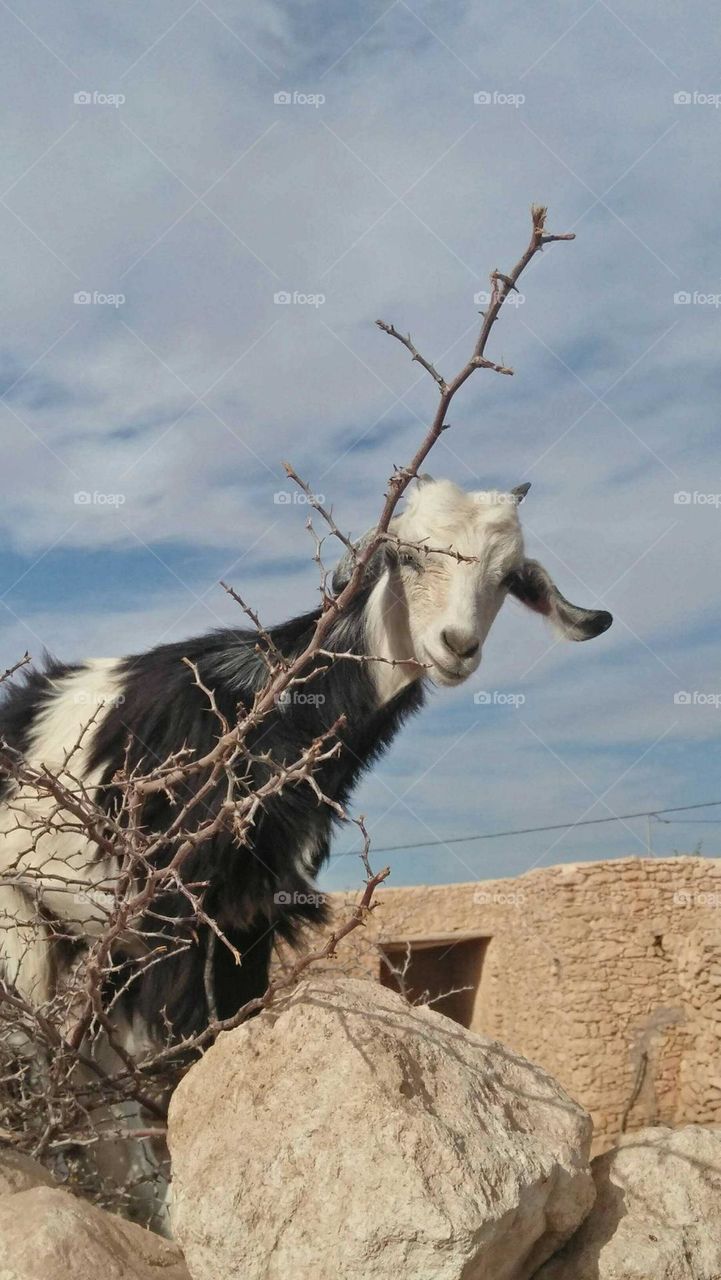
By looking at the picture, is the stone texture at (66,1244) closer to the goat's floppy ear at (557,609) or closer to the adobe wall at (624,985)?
the goat's floppy ear at (557,609)

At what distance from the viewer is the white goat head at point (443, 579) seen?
4.60 metres

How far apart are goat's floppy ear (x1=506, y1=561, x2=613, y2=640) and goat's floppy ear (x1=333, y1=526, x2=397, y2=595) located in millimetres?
804

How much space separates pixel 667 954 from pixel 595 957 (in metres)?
0.79

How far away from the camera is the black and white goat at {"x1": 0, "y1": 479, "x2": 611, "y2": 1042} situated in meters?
4.27

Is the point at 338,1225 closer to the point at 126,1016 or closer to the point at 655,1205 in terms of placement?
the point at 655,1205

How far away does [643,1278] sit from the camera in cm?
255

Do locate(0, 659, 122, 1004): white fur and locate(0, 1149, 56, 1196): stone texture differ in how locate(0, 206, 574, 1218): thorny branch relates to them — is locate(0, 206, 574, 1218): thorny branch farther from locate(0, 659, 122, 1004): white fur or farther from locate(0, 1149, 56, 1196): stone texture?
locate(0, 659, 122, 1004): white fur

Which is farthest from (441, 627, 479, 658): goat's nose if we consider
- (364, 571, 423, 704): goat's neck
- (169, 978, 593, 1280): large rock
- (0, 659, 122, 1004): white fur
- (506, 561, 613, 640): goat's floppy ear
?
(169, 978, 593, 1280): large rock

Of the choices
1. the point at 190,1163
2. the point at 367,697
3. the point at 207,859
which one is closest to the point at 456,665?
the point at 367,697

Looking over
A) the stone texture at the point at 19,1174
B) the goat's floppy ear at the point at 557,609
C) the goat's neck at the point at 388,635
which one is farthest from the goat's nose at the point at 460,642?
the stone texture at the point at 19,1174

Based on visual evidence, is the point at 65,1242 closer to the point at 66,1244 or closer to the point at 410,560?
the point at 66,1244

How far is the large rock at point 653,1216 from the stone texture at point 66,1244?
87cm

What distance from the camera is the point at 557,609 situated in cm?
559

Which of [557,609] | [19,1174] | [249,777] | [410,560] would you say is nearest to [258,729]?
[249,777]
